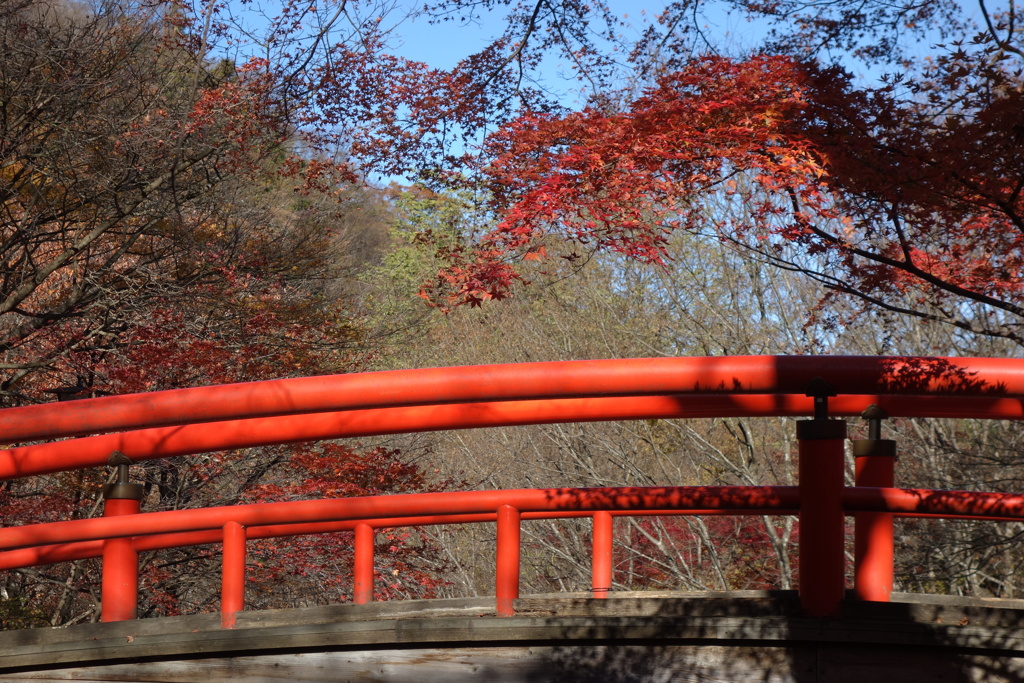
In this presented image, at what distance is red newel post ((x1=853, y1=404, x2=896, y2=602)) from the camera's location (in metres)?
1.95

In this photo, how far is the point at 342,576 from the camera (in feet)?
28.1

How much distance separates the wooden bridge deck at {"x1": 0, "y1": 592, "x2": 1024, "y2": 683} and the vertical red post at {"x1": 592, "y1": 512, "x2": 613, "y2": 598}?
0.32 m

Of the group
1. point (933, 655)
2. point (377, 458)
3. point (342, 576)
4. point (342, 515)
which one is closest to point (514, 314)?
point (377, 458)

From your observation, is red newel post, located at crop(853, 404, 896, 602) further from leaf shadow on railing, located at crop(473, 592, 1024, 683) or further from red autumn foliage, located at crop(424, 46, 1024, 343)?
red autumn foliage, located at crop(424, 46, 1024, 343)

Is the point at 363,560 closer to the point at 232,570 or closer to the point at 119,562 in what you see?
the point at 232,570

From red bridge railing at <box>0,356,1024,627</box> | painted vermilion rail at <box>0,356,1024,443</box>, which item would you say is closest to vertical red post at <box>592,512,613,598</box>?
red bridge railing at <box>0,356,1024,627</box>

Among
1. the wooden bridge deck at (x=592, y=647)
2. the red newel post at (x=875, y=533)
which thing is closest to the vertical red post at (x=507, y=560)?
the wooden bridge deck at (x=592, y=647)

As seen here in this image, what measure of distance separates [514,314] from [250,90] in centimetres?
392

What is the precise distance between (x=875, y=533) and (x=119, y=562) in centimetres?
172

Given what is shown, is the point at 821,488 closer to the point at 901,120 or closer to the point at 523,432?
the point at 901,120

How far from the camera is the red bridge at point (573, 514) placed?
168cm

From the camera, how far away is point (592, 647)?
176cm

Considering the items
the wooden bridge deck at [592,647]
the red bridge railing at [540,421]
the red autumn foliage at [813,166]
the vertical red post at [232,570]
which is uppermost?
the red autumn foliage at [813,166]

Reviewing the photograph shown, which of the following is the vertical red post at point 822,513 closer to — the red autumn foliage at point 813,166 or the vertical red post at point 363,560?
the vertical red post at point 363,560
